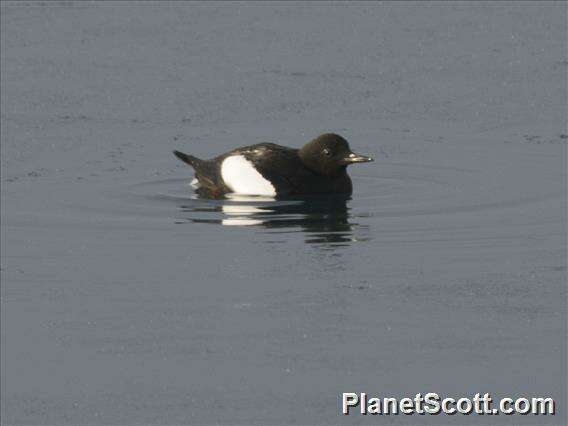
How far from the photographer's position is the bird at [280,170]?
11711 millimetres

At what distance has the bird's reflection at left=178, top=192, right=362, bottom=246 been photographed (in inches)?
393

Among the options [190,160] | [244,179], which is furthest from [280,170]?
[190,160]

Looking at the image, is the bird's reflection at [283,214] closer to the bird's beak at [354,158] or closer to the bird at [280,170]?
the bird at [280,170]

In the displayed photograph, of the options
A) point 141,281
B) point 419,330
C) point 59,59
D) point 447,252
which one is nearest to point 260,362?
point 419,330

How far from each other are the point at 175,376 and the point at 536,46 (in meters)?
9.73

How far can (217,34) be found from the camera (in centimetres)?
1622

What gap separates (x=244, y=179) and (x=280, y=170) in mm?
298

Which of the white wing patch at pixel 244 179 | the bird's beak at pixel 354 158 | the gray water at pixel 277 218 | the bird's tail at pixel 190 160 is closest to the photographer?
the gray water at pixel 277 218

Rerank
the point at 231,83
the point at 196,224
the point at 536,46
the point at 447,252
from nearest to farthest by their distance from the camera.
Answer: the point at 447,252 < the point at 196,224 < the point at 231,83 < the point at 536,46

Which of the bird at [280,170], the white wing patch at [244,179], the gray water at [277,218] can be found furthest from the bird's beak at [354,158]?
the white wing patch at [244,179]

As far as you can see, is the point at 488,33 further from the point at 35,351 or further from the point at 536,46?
the point at 35,351

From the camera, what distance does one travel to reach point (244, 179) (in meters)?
11.7

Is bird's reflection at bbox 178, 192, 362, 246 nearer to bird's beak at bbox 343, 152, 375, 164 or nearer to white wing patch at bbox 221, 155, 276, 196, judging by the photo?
white wing patch at bbox 221, 155, 276, 196

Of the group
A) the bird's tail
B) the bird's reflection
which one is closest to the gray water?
the bird's reflection
